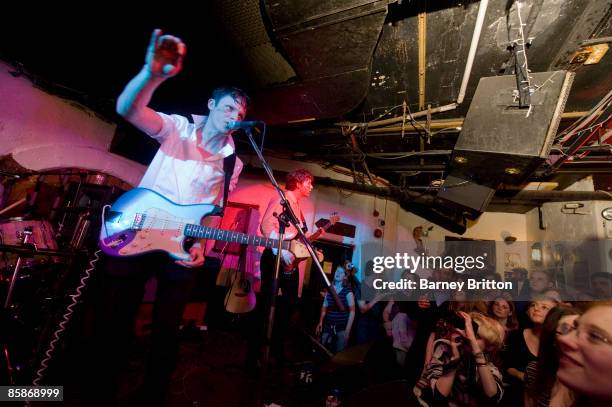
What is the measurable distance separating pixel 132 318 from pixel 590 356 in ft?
7.97

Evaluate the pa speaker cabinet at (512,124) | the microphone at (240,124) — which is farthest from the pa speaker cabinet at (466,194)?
the microphone at (240,124)

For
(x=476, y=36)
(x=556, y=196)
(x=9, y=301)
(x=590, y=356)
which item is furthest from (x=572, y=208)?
(x=9, y=301)

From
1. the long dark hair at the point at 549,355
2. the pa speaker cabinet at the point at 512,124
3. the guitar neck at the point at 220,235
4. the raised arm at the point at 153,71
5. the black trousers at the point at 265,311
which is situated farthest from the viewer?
the black trousers at the point at 265,311

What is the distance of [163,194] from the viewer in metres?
1.94

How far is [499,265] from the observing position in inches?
315

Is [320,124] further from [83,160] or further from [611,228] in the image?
[611,228]

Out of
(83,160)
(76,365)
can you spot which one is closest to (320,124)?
(83,160)

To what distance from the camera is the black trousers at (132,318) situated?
1.62 metres

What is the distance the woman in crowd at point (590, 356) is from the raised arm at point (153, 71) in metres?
2.24

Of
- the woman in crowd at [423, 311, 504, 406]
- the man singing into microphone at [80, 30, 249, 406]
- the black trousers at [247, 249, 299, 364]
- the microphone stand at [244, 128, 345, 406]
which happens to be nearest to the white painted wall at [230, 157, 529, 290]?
the black trousers at [247, 249, 299, 364]

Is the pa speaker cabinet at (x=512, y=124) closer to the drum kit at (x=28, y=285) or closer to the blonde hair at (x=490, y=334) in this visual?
the blonde hair at (x=490, y=334)

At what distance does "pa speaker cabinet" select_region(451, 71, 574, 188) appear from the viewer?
254 centimetres

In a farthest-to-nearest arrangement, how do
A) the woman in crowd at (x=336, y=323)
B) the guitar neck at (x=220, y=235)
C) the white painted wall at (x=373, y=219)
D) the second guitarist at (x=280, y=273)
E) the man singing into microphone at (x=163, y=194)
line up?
1. the white painted wall at (x=373, y=219)
2. the woman in crowd at (x=336, y=323)
3. the second guitarist at (x=280, y=273)
4. the guitar neck at (x=220, y=235)
5. the man singing into microphone at (x=163, y=194)

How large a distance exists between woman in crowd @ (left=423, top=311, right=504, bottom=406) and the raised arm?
2780 mm
